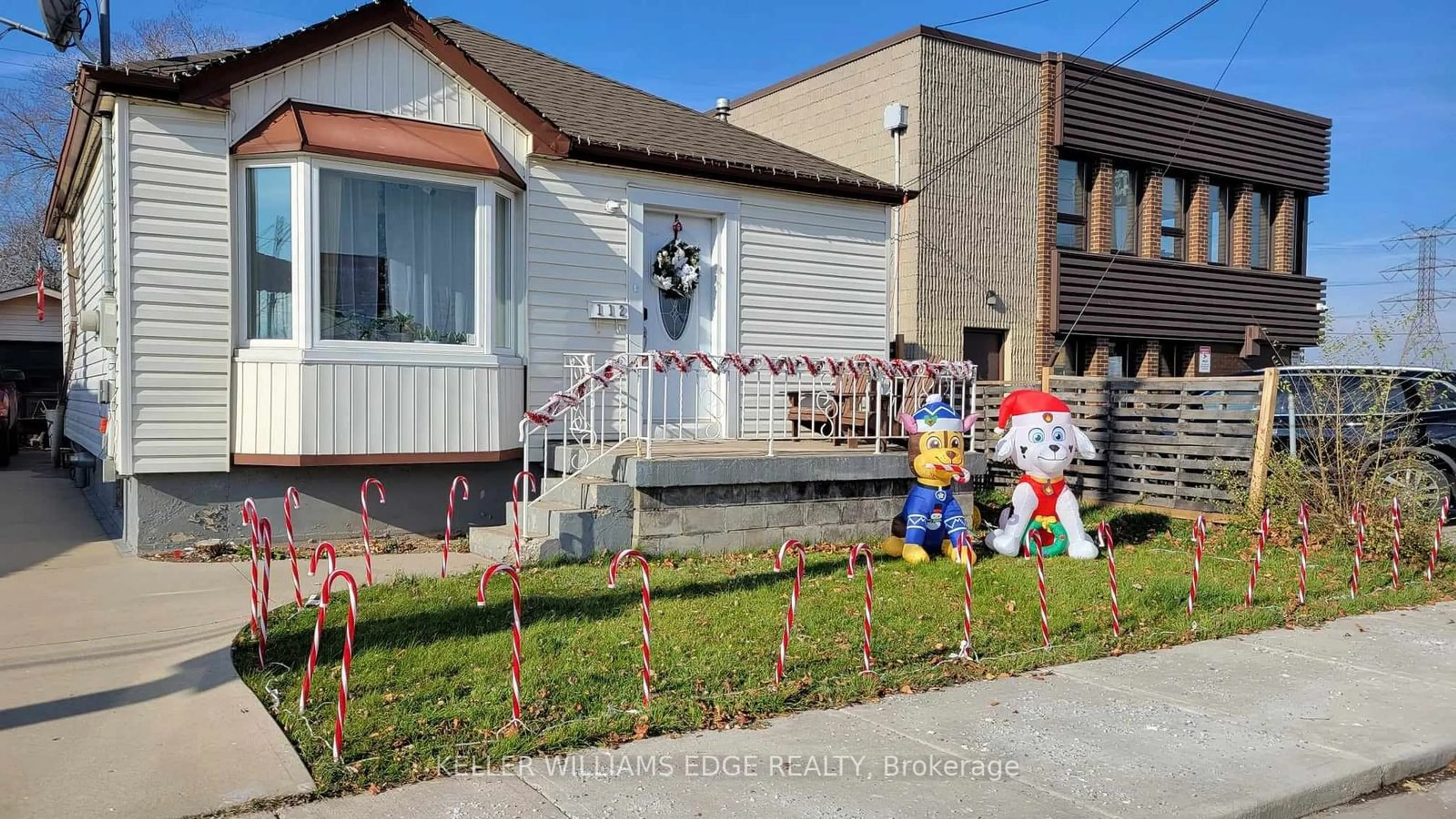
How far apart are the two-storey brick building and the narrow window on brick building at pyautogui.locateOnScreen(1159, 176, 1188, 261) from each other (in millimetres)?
37

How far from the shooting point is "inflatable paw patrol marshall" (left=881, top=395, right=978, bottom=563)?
9.01 meters

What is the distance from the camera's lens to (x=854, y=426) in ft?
34.5

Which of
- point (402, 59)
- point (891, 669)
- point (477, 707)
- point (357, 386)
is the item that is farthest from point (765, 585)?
point (402, 59)

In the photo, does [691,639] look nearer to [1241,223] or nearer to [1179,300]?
[1179,300]

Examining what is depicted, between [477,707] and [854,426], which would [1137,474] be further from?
[477,707]

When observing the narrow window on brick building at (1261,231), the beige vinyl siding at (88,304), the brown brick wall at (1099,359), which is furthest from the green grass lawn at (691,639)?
the narrow window on brick building at (1261,231)

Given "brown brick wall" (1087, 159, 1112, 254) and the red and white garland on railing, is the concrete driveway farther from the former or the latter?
"brown brick wall" (1087, 159, 1112, 254)

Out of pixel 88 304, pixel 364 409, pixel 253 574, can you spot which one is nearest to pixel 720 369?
pixel 364 409

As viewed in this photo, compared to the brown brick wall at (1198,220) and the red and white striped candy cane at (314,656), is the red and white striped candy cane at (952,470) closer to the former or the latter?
the red and white striped candy cane at (314,656)

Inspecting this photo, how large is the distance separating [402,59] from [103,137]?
2564mm

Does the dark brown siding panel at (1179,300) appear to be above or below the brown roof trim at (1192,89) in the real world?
below

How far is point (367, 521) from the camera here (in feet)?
30.0

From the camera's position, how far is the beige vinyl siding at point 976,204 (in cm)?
1652

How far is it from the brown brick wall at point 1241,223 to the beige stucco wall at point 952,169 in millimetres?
5571
